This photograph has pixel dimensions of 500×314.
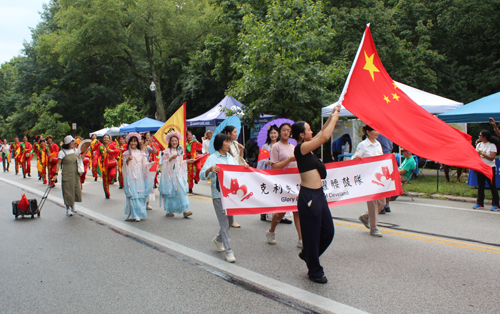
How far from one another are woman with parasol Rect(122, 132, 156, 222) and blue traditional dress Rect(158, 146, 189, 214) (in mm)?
366

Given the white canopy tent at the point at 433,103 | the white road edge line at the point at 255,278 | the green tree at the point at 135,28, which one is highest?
the green tree at the point at 135,28

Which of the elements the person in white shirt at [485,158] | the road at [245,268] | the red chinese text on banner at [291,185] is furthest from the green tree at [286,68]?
the red chinese text on banner at [291,185]

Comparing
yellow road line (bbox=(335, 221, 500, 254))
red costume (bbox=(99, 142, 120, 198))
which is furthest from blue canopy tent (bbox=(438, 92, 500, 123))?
red costume (bbox=(99, 142, 120, 198))

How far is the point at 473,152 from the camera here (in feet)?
16.7

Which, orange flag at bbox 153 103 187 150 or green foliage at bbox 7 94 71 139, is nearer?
orange flag at bbox 153 103 187 150

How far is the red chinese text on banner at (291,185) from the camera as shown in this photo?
5918 millimetres

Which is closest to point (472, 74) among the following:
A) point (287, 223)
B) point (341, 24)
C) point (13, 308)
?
point (341, 24)

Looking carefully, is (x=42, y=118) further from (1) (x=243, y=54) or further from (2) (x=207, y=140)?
(2) (x=207, y=140)

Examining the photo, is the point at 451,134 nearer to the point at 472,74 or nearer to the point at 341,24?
the point at 341,24

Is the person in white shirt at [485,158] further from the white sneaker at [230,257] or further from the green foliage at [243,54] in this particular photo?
the green foliage at [243,54]

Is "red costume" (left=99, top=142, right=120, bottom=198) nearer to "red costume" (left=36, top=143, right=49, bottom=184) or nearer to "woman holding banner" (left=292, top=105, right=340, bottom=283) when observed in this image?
"red costume" (left=36, top=143, right=49, bottom=184)

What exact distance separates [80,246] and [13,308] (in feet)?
7.86

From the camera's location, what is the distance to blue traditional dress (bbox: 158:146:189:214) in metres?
9.05

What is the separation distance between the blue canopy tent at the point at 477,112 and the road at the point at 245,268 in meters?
3.11
